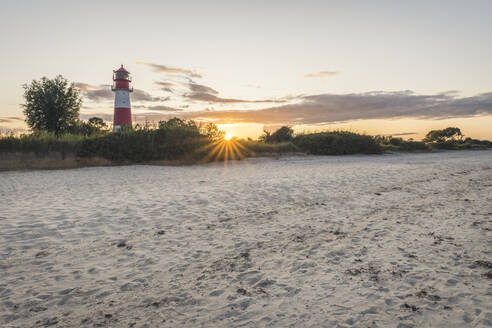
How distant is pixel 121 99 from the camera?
3634cm

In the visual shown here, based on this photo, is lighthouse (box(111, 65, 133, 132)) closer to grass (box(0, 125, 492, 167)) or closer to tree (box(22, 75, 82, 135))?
tree (box(22, 75, 82, 135))

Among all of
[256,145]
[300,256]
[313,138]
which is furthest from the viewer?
[313,138]

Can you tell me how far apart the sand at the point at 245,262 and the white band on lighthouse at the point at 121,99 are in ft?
101

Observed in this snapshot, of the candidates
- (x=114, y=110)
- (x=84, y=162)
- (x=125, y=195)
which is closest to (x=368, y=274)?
(x=125, y=195)

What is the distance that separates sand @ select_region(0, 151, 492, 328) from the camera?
297 centimetres

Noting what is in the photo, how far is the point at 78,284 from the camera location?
142 inches

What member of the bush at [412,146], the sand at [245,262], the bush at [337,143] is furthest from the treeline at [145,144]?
the bush at [412,146]

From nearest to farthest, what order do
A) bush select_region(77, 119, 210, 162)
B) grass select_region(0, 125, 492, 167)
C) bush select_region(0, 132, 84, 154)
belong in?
bush select_region(0, 132, 84, 154)
grass select_region(0, 125, 492, 167)
bush select_region(77, 119, 210, 162)

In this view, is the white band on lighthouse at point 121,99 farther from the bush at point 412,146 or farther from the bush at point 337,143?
the bush at point 412,146

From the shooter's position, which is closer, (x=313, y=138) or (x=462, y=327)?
(x=462, y=327)

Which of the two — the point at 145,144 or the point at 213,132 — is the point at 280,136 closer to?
the point at 213,132

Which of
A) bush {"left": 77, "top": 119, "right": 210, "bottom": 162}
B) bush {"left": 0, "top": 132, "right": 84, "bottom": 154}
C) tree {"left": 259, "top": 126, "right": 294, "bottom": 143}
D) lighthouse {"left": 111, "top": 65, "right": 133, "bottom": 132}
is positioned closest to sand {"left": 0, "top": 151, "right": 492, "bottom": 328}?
bush {"left": 77, "top": 119, "right": 210, "bottom": 162}

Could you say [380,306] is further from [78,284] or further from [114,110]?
[114,110]

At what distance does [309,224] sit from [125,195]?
567cm
